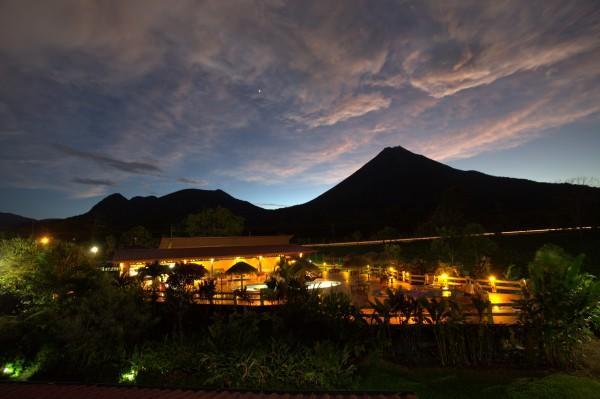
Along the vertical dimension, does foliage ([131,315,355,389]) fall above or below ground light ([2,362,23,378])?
above

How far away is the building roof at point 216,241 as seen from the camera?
2359 cm

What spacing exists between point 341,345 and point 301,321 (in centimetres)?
140

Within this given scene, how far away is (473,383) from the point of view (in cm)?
679

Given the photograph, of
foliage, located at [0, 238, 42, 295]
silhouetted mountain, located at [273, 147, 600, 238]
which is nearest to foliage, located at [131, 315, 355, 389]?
foliage, located at [0, 238, 42, 295]

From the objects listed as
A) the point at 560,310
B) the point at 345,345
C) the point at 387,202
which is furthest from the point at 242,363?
the point at 387,202

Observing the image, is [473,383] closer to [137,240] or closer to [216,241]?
[216,241]

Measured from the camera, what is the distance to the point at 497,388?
21.1ft

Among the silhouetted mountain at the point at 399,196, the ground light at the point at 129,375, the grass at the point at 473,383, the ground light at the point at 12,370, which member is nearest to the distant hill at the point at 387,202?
the silhouetted mountain at the point at 399,196

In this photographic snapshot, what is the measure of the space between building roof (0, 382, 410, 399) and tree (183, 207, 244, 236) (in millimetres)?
39158

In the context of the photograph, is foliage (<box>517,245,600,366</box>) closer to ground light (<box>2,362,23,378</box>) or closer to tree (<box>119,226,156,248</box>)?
ground light (<box>2,362,23,378</box>)

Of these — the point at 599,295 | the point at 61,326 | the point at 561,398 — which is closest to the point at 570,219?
the point at 599,295

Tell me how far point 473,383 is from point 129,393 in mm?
6554

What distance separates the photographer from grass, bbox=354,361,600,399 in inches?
239

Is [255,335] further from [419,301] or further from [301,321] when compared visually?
[419,301]
